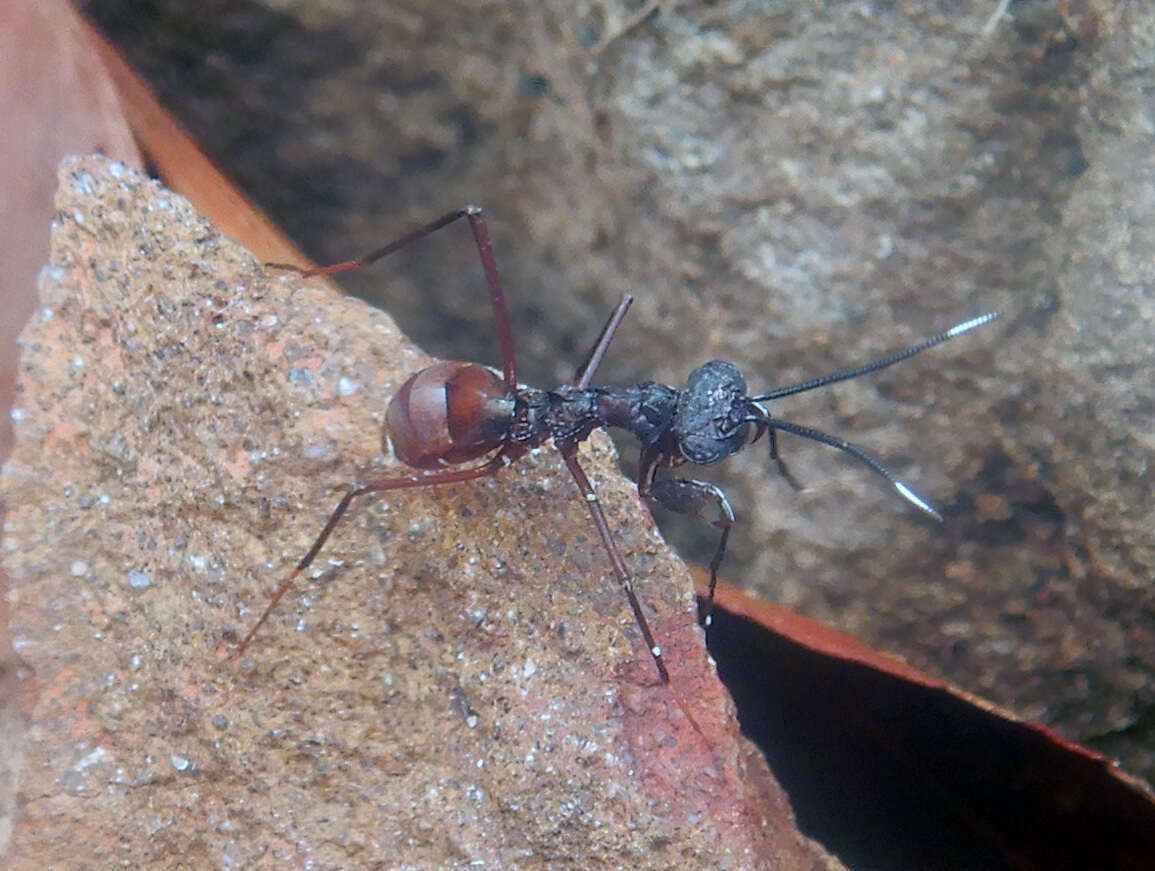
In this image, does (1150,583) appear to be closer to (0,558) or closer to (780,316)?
(780,316)

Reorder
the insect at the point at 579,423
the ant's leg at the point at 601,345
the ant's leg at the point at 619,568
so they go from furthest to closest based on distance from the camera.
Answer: the ant's leg at the point at 601,345, the insect at the point at 579,423, the ant's leg at the point at 619,568

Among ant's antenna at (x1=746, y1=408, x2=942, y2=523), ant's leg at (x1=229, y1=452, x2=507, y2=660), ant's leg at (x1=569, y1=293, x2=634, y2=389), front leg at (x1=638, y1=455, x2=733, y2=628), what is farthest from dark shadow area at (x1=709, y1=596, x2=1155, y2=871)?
ant's leg at (x1=569, y1=293, x2=634, y2=389)

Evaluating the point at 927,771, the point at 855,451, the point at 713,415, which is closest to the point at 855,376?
the point at 855,451

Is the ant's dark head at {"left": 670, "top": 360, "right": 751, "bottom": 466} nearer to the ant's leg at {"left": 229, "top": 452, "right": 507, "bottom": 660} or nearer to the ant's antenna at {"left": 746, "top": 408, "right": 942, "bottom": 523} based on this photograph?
the ant's antenna at {"left": 746, "top": 408, "right": 942, "bottom": 523}

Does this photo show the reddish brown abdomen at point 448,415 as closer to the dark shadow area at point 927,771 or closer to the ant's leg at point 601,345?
the ant's leg at point 601,345

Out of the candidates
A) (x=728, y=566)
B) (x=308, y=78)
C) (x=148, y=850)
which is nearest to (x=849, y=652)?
(x=728, y=566)

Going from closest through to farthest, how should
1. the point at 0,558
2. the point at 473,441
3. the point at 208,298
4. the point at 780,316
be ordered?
the point at 0,558, the point at 208,298, the point at 473,441, the point at 780,316

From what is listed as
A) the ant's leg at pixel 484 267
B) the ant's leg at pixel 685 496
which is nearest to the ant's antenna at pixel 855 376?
the ant's leg at pixel 685 496

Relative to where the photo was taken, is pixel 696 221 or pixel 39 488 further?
pixel 696 221
